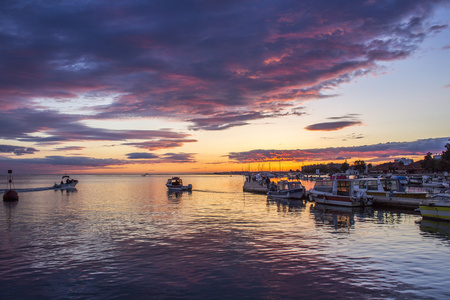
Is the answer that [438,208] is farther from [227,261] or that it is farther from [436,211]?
[227,261]

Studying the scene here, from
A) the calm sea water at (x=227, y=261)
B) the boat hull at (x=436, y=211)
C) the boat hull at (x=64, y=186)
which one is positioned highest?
the boat hull at (x=436, y=211)

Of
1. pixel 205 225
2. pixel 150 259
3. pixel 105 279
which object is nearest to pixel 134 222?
pixel 205 225

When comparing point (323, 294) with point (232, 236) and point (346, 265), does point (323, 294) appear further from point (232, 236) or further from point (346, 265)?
point (232, 236)

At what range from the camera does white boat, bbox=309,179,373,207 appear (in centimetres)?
4447

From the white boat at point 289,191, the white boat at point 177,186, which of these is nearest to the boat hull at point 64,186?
the white boat at point 177,186

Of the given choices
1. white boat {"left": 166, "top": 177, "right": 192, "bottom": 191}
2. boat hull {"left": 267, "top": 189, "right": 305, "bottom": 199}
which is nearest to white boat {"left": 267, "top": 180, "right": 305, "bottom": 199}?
boat hull {"left": 267, "top": 189, "right": 305, "bottom": 199}

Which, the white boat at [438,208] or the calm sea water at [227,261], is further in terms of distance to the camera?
the white boat at [438,208]

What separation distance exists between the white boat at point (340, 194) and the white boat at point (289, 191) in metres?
7.70

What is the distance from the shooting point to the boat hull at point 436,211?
2942 cm

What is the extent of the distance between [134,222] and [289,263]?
68.0 ft

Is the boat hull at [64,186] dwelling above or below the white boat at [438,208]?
below

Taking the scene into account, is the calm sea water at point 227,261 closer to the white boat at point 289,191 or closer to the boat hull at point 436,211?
the boat hull at point 436,211

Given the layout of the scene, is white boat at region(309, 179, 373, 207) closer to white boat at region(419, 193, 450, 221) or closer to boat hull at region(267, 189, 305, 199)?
boat hull at region(267, 189, 305, 199)

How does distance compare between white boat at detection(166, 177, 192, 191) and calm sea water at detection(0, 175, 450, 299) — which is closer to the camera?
calm sea water at detection(0, 175, 450, 299)
